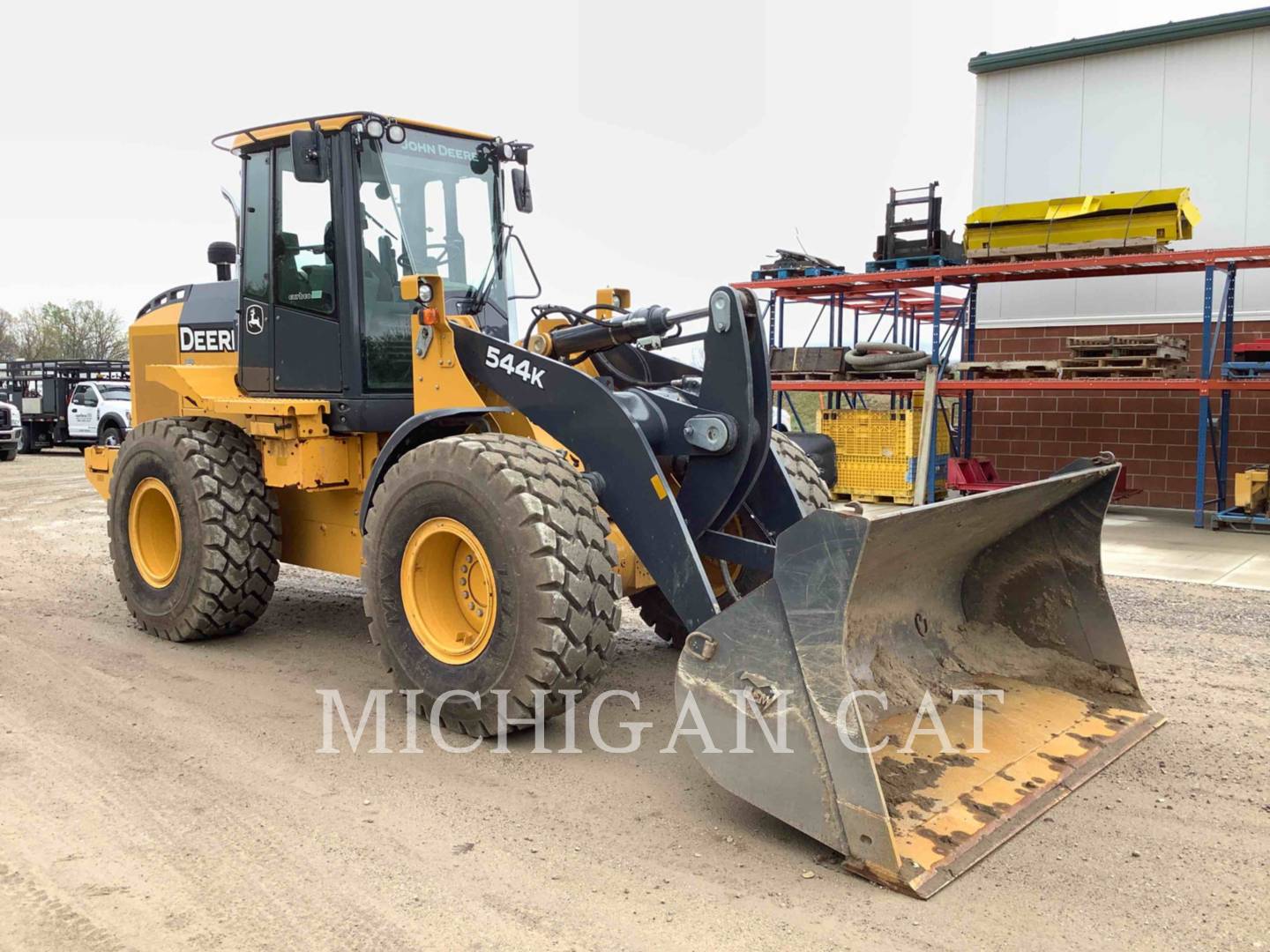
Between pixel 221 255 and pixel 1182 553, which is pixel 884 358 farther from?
pixel 221 255

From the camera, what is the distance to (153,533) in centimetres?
639

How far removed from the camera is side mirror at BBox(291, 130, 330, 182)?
5141 millimetres

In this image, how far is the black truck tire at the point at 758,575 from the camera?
17.1 feet

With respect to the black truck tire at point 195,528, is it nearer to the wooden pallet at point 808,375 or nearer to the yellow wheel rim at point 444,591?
the yellow wheel rim at point 444,591

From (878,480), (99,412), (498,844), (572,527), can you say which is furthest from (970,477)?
(99,412)

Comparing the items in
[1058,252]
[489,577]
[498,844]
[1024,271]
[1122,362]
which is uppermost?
[1058,252]

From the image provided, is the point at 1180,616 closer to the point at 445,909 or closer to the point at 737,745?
the point at 737,745

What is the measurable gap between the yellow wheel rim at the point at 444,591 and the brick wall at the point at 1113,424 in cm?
1074

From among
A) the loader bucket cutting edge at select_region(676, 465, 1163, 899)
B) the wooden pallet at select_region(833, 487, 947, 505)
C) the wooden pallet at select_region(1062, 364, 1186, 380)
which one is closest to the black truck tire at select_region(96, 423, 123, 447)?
the wooden pallet at select_region(833, 487, 947, 505)

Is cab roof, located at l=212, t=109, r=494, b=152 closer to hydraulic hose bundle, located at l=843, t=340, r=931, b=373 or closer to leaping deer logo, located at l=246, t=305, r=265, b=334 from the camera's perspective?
leaping deer logo, located at l=246, t=305, r=265, b=334

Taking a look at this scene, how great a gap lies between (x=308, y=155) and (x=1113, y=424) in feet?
39.4

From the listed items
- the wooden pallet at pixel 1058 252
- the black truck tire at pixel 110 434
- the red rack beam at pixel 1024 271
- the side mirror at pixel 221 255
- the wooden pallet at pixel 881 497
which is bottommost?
the wooden pallet at pixel 881 497

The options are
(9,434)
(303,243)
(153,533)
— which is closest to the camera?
(303,243)

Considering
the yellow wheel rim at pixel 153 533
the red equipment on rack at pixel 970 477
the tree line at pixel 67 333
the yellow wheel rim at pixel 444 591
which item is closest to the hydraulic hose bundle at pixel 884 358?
the red equipment on rack at pixel 970 477
